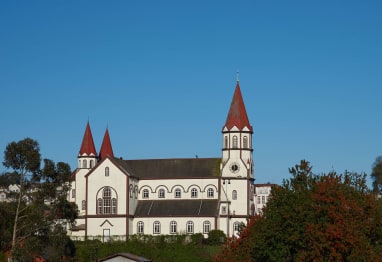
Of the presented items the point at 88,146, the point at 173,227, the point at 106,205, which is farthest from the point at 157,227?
the point at 88,146

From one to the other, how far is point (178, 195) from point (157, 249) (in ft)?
52.8

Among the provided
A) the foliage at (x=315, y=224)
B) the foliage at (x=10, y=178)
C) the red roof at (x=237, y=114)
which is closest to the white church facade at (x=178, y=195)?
the red roof at (x=237, y=114)

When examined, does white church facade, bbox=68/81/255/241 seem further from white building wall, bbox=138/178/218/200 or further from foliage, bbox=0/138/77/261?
foliage, bbox=0/138/77/261

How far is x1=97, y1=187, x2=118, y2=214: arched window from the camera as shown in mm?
106312

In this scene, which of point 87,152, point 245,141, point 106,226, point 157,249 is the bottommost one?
point 157,249

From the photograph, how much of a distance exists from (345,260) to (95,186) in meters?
57.7

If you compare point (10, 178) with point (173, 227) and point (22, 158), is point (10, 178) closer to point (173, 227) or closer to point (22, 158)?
point (22, 158)

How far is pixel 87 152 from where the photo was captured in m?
114

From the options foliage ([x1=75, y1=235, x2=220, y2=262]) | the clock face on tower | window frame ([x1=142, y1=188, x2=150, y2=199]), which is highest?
the clock face on tower

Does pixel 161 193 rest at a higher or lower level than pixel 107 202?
higher

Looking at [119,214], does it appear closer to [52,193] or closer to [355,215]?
[52,193]

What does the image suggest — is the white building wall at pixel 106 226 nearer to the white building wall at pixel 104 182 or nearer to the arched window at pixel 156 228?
the white building wall at pixel 104 182

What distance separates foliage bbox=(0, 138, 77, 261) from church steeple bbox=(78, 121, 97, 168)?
106 feet

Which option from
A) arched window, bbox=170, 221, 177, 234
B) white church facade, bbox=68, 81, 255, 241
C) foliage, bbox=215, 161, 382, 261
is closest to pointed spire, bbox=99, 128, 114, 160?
white church facade, bbox=68, 81, 255, 241
